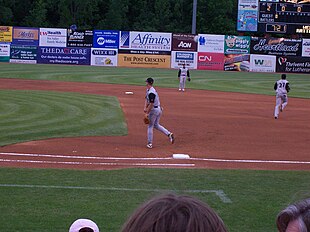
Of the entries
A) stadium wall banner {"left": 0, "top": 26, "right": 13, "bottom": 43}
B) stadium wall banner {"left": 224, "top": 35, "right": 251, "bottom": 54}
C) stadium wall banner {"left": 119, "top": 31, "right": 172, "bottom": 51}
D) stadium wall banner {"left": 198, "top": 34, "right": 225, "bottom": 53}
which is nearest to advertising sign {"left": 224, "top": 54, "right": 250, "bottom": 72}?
stadium wall banner {"left": 224, "top": 35, "right": 251, "bottom": 54}

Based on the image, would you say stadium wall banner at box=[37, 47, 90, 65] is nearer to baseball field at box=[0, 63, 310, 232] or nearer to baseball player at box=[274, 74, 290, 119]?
baseball field at box=[0, 63, 310, 232]

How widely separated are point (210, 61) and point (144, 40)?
679cm

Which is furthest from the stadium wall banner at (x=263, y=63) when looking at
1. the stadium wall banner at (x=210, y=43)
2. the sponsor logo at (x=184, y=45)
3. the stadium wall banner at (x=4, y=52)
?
the stadium wall banner at (x=4, y=52)

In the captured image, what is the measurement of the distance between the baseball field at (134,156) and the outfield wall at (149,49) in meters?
21.9

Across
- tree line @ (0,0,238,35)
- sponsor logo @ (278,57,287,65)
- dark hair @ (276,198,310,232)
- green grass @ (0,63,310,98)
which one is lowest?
green grass @ (0,63,310,98)

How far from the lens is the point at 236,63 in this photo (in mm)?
58750

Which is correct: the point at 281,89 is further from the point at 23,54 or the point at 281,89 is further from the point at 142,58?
the point at 23,54

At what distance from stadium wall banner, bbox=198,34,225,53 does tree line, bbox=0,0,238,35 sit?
22.8m

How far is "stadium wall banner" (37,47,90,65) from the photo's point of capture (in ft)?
187

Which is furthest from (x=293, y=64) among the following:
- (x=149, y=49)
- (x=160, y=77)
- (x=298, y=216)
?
(x=298, y=216)

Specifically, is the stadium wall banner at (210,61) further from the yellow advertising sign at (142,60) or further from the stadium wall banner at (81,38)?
the stadium wall banner at (81,38)

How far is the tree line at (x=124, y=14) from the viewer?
79562mm

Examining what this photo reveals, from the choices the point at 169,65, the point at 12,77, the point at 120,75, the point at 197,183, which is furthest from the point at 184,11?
the point at 197,183

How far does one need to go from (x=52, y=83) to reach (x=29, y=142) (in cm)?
2331
